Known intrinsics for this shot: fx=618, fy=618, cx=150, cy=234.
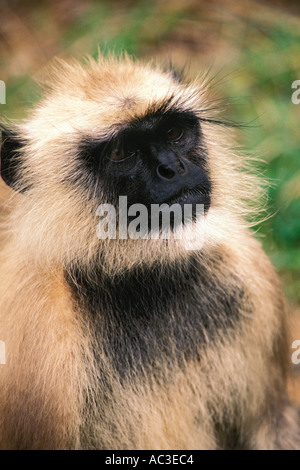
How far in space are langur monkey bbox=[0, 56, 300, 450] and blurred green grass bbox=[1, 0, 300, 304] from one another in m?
1.56

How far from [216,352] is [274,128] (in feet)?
8.68

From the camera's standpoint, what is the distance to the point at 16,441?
2.52 meters

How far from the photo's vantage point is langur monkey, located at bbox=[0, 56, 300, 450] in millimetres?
2484

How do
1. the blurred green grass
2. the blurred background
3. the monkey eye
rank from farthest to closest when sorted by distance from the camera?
1. the blurred background
2. the blurred green grass
3. the monkey eye

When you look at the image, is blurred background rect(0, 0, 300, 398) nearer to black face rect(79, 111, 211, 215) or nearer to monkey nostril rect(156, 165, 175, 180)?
black face rect(79, 111, 211, 215)

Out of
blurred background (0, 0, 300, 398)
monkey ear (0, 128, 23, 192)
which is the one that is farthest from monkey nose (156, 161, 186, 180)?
blurred background (0, 0, 300, 398)

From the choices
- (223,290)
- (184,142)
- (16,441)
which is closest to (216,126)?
(184,142)

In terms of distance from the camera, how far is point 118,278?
2.61 m

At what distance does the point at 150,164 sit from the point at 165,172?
80mm

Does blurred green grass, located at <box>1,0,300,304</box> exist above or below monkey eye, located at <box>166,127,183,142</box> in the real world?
above

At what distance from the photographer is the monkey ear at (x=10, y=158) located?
2639 millimetres

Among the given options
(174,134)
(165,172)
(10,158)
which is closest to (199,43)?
(174,134)

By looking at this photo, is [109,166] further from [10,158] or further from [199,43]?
[199,43]

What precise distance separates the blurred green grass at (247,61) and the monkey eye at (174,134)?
1820mm
